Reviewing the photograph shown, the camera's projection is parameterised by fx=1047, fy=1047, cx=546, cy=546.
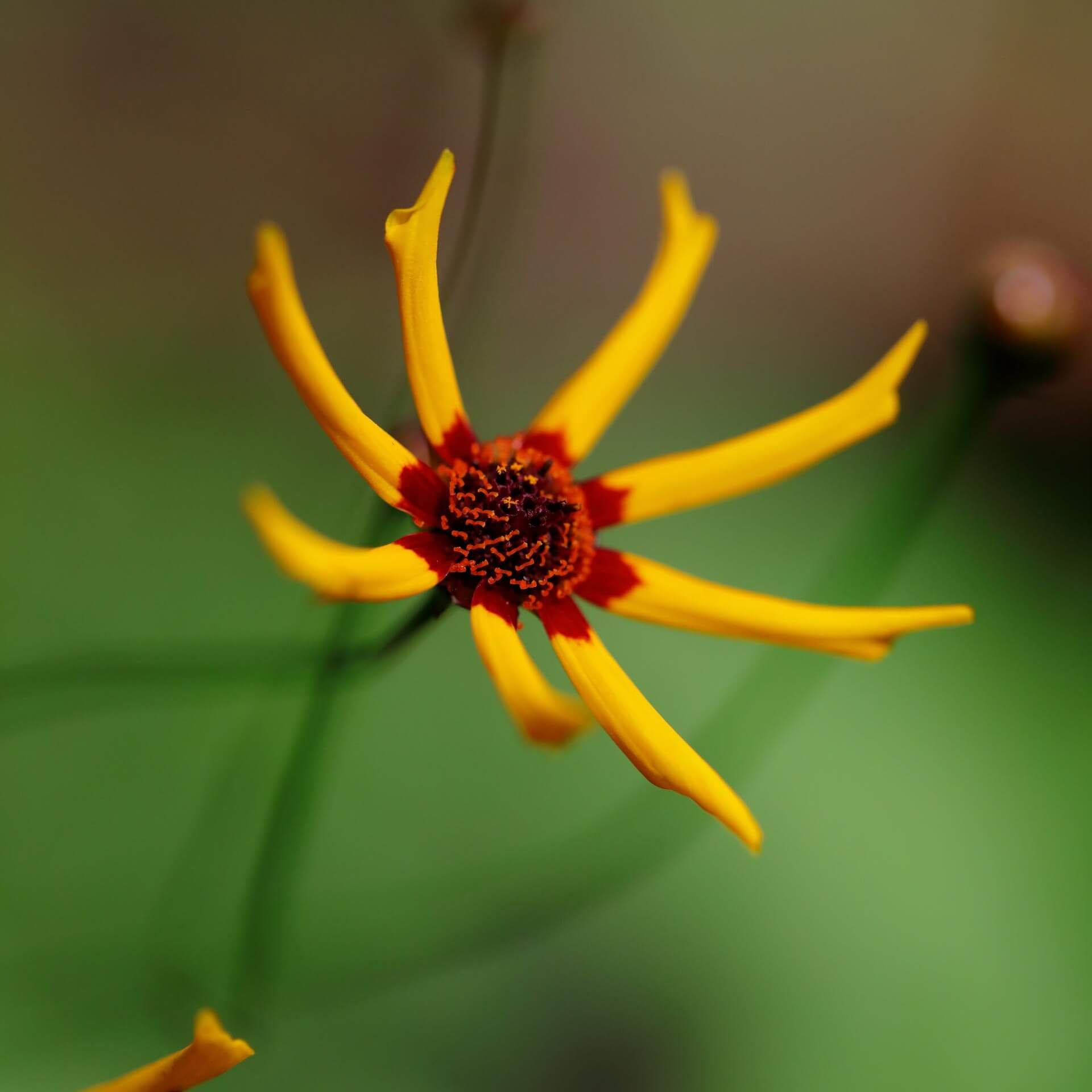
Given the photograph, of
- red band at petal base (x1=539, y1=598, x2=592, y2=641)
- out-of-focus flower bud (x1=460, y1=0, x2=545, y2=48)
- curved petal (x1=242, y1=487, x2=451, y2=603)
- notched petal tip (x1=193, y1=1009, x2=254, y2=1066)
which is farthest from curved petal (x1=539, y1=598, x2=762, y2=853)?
out-of-focus flower bud (x1=460, y1=0, x2=545, y2=48)

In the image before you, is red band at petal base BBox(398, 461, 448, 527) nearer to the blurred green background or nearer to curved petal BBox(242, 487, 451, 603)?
Result: curved petal BBox(242, 487, 451, 603)

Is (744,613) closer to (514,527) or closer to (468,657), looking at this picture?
(514,527)

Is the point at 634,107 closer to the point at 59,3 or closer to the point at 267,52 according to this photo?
the point at 267,52

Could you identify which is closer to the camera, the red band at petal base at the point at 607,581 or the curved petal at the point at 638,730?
the curved petal at the point at 638,730

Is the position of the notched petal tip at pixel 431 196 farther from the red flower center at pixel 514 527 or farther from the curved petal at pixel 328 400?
the red flower center at pixel 514 527

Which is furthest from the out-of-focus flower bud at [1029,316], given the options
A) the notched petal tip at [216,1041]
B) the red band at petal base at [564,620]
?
the notched petal tip at [216,1041]

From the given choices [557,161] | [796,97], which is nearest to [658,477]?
[557,161]
